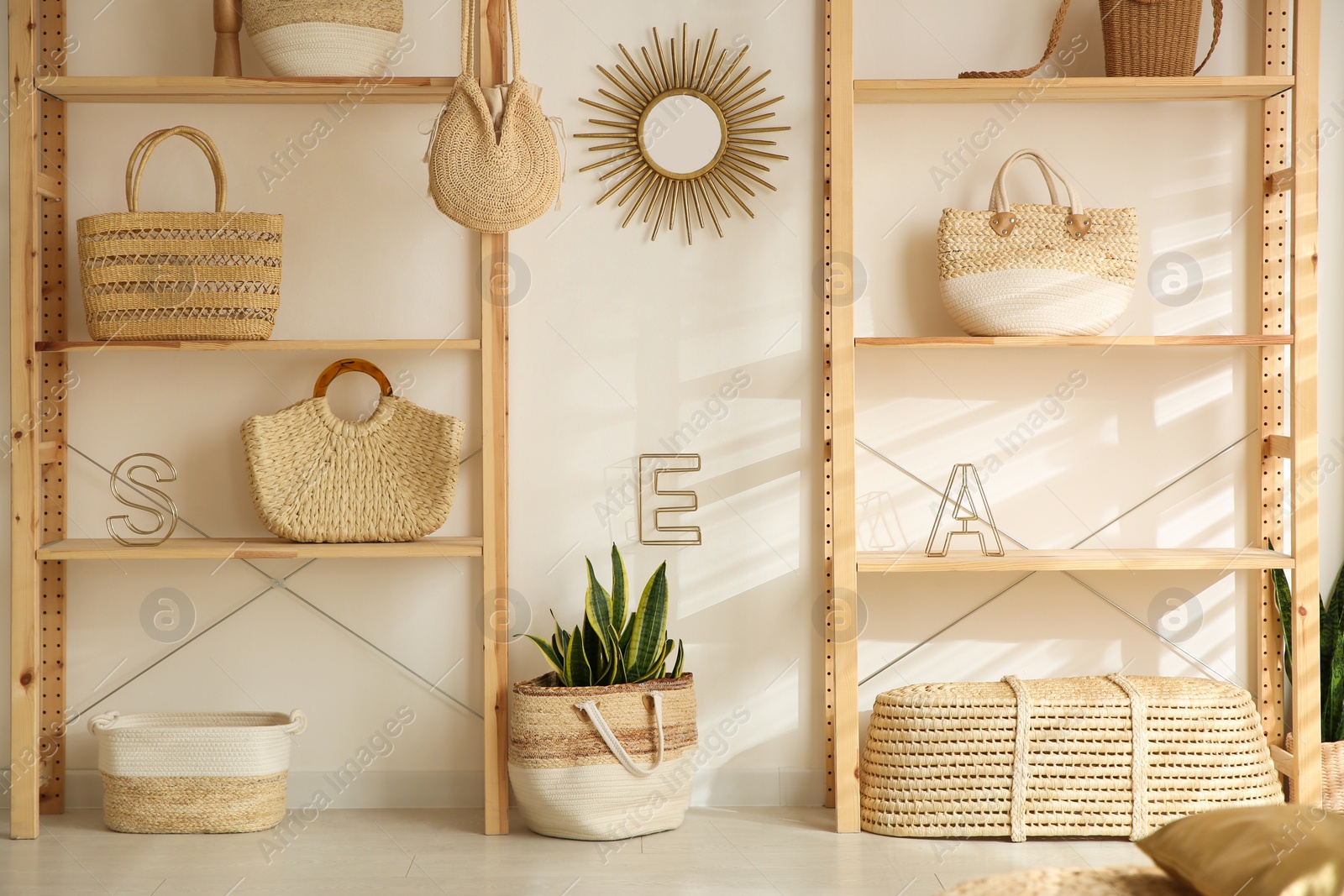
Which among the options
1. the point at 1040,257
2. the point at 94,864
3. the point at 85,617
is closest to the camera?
the point at 94,864

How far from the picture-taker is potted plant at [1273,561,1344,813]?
2377mm

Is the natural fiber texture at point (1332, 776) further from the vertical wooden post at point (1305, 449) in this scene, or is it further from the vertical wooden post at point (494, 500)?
the vertical wooden post at point (494, 500)

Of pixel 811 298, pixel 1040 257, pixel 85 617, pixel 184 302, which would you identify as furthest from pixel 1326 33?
pixel 85 617

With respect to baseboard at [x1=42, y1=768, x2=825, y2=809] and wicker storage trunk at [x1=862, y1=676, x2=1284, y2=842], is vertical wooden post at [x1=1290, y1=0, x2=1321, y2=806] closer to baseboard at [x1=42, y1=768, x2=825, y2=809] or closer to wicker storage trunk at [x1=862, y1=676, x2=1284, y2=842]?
wicker storage trunk at [x1=862, y1=676, x2=1284, y2=842]

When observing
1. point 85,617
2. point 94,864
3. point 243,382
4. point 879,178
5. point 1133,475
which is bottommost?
point 94,864

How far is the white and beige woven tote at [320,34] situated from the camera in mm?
2238

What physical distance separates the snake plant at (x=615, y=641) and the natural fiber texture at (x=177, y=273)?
0.91 metres

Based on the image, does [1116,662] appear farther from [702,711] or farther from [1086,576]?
[702,711]

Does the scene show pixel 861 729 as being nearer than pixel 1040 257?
No

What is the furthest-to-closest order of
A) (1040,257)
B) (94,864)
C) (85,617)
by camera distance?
(85,617)
(1040,257)
(94,864)

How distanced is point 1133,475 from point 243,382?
82.3 inches

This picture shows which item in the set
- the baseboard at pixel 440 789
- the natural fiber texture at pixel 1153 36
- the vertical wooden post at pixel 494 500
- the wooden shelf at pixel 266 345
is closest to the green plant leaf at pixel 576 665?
the vertical wooden post at pixel 494 500

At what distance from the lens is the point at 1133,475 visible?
256cm

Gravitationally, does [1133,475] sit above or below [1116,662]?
above
